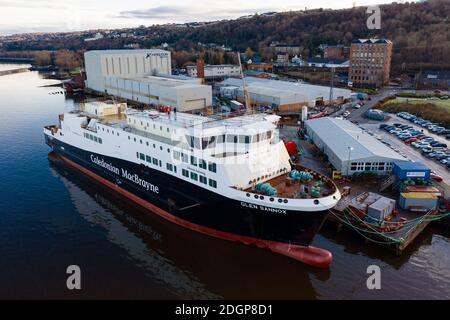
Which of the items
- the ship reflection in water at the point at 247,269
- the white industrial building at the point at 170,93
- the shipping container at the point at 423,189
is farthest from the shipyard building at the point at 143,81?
the shipping container at the point at 423,189

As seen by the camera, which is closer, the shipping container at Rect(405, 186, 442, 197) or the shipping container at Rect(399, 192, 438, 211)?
the shipping container at Rect(399, 192, 438, 211)

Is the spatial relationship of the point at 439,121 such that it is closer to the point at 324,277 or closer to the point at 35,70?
the point at 324,277

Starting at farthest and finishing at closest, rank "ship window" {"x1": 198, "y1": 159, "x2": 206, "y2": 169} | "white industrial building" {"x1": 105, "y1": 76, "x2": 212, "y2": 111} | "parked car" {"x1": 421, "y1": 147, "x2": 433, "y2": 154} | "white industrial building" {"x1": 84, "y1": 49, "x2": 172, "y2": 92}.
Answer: "white industrial building" {"x1": 84, "y1": 49, "x2": 172, "y2": 92}
"white industrial building" {"x1": 105, "y1": 76, "x2": 212, "y2": 111}
"parked car" {"x1": 421, "y1": 147, "x2": 433, "y2": 154}
"ship window" {"x1": 198, "y1": 159, "x2": 206, "y2": 169}

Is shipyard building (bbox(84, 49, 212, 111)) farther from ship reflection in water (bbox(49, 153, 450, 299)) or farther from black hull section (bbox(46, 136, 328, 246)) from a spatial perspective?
ship reflection in water (bbox(49, 153, 450, 299))

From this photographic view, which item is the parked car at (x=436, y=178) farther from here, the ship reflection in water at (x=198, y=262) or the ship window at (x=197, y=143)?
the ship window at (x=197, y=143)

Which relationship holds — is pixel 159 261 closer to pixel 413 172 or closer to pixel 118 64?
pixel 413 172

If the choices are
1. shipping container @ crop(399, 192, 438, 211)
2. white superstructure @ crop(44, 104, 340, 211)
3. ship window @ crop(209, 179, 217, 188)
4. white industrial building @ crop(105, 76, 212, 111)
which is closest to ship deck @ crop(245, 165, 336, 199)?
white superstructure @ crop(44, 104, 340, 211)
